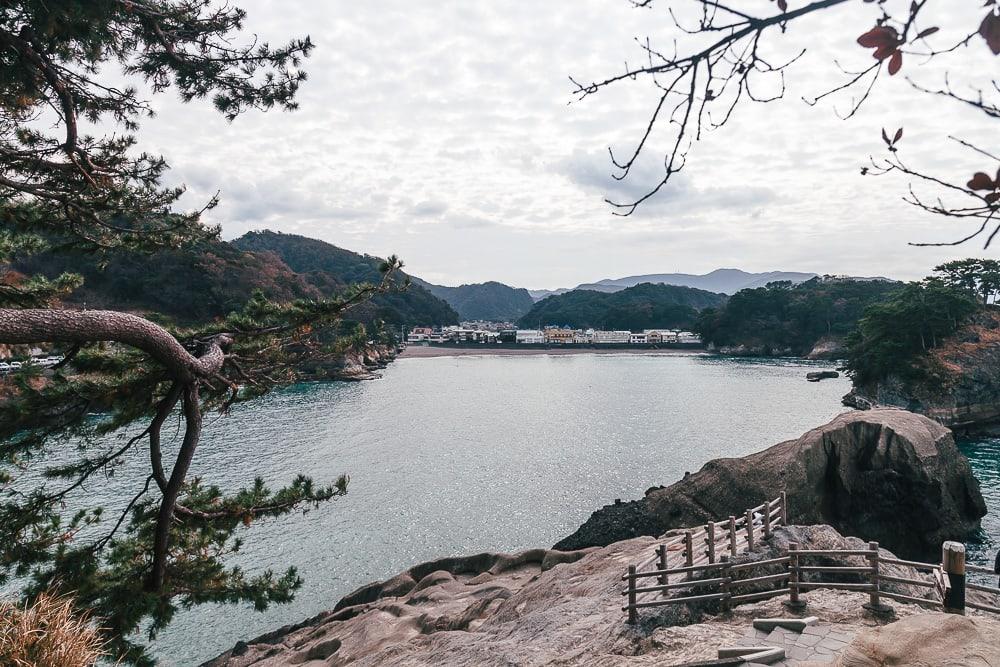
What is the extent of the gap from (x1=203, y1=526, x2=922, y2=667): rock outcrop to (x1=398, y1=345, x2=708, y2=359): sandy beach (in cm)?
9580

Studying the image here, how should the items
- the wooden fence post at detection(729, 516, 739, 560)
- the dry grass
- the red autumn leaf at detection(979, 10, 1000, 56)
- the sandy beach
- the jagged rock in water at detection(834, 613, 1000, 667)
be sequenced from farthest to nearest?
the sandy beach < the wooden fence post at detection(729, 516, 739, 560) < the dry grass < the jagged rock in water at detection(834, 613, 1000, 667) < the red autumn leaf at detection(979, 10, 1000, 56)

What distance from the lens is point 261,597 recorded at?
384 inches

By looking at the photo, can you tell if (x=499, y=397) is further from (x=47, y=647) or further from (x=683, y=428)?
(x=47, y=647)

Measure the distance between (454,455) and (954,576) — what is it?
29.1m

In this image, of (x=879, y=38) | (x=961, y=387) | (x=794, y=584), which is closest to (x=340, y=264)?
(x=961, y=387)

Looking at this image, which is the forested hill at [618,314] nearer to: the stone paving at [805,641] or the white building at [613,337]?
the white building at [613,337]

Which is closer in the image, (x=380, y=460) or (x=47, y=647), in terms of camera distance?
(x=47, y=647)

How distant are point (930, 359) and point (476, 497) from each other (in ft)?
127

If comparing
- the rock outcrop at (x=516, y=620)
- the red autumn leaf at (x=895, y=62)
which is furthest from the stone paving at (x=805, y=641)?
the red autumn leaf at (x=895, y=62)

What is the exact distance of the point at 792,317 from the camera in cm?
10444

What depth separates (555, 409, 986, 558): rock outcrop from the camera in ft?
60.7

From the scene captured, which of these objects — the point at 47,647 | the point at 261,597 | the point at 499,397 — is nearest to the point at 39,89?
the point at 47,647

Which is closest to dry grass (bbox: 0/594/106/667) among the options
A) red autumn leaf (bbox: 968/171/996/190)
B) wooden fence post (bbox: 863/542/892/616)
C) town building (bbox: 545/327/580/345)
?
red autumn leaf (bbox: 968/171/996/190)

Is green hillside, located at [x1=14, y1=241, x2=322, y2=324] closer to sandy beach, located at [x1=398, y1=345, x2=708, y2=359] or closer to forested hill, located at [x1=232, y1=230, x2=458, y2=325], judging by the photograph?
sandy beach, located at [x1=398, y1=345, x2=708, y2=359]
